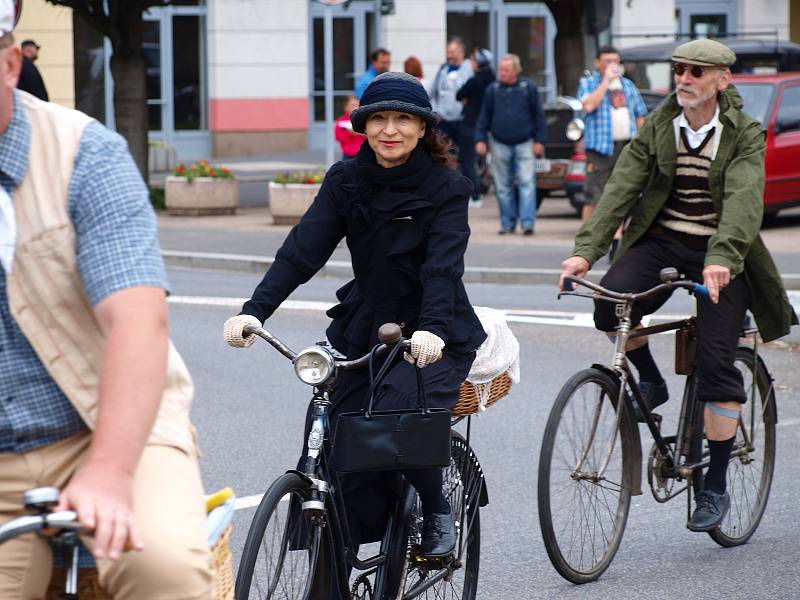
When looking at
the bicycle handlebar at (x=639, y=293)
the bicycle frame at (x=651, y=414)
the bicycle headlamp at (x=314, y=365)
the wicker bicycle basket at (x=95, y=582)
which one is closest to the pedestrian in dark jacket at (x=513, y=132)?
the bicycle frame at (x=651, y=414)

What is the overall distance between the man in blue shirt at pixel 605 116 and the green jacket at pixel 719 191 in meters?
8.64

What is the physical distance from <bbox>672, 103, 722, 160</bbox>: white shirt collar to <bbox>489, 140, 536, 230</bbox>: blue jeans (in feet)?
34.4

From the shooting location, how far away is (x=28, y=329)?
2.47 metres

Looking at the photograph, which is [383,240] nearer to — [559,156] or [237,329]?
[237,329]

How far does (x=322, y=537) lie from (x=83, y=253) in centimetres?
159

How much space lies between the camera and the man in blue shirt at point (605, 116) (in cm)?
1425

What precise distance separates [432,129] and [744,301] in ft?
5.46

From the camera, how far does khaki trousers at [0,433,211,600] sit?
94.3 inches

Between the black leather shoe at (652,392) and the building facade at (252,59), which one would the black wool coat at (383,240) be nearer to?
the black leather shoe at (652,392)

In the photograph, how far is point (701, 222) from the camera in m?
5.59

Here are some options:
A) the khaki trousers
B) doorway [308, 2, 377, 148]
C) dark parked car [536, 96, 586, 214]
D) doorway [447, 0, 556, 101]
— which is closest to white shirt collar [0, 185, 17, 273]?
the khaki trousers

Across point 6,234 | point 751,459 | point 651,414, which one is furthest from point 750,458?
point 6,234

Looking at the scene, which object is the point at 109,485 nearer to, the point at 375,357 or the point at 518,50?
the point at 375,357

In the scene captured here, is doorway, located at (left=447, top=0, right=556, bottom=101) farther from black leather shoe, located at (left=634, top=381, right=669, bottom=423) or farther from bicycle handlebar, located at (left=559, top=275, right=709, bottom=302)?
bicycle handlebar, located at (left=559, top=275, right=709, bottom=302)
